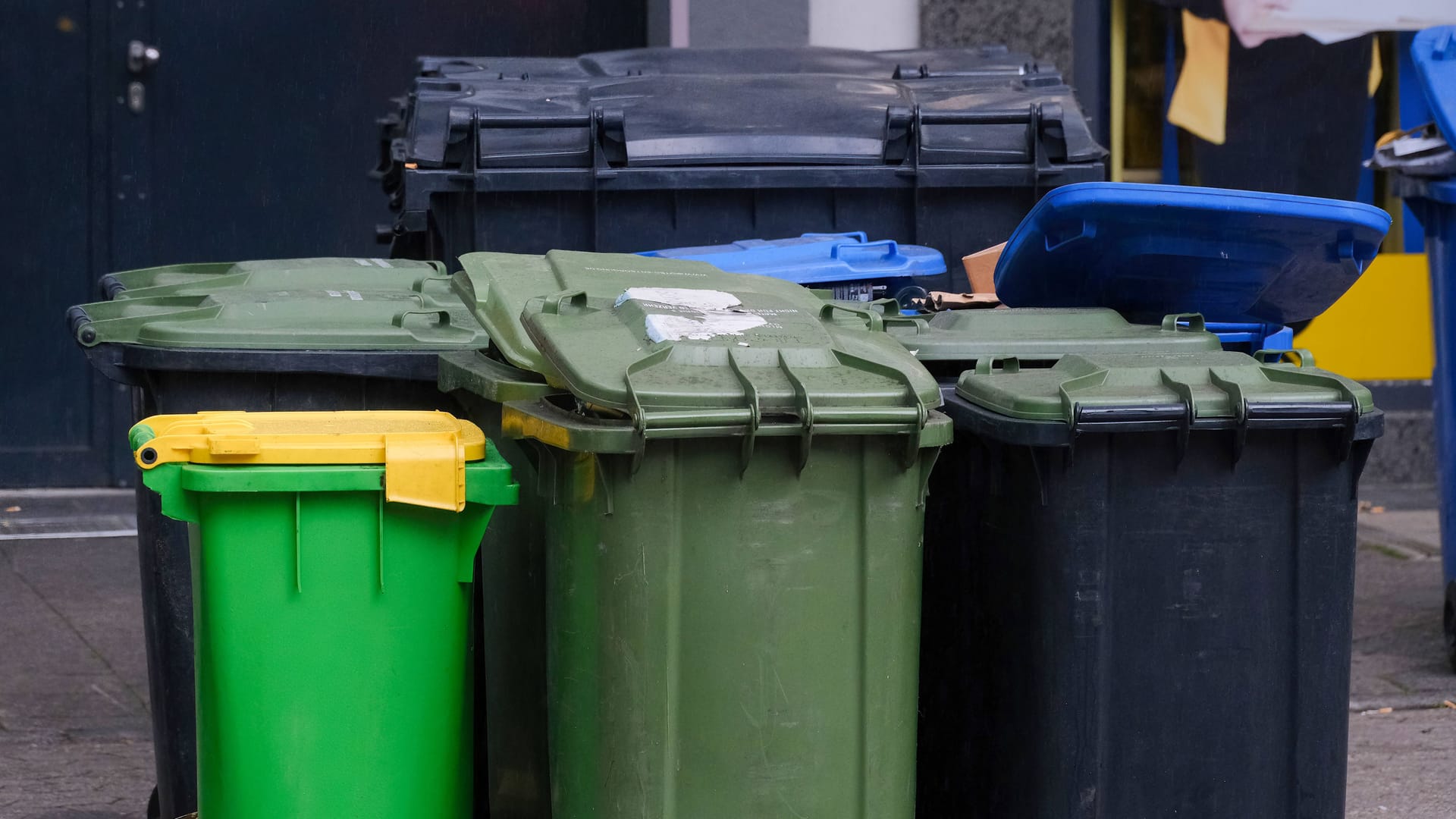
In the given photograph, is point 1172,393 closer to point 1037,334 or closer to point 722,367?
point 1037,334

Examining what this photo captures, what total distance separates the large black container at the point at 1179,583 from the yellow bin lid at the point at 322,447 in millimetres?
908

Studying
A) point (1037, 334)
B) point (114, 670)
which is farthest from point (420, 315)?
point (114, 670)

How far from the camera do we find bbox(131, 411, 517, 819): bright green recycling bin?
99.2 inches

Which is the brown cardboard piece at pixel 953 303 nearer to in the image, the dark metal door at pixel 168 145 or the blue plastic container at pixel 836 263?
the blue plastic container at pixel 836 263

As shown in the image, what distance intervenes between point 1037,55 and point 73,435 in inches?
182

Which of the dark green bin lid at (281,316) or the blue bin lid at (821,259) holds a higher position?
the blue bin lid at (821,259)

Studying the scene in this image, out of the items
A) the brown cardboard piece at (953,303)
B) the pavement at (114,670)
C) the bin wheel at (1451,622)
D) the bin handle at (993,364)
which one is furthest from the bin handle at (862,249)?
the bin wheel at (1451,622)

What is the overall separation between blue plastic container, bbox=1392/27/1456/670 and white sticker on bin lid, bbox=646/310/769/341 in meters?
3.03

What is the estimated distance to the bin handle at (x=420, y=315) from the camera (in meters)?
3.20

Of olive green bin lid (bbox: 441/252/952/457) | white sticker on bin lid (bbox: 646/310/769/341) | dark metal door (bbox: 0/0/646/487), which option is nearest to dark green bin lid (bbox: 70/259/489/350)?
olive green bin lid (bbox: 441/252/952/457)

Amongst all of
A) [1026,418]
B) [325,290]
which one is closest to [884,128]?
[325,290]

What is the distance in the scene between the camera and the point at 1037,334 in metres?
3.16

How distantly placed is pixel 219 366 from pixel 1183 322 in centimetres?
189

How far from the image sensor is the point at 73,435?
23.3 ft
